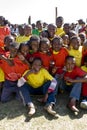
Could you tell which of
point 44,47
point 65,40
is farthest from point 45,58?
point 65,40

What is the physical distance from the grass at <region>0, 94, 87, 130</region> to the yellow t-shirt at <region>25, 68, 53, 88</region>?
43 centimetres

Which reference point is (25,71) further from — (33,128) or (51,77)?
(33,128)

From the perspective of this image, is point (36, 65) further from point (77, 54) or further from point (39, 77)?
point (77, 54)

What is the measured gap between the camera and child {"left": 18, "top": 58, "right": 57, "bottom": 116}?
6059 mm

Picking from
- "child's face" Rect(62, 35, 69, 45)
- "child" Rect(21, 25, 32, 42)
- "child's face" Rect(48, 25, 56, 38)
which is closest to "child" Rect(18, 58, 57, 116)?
"child's face" Rect(62, 35, 69, 45)

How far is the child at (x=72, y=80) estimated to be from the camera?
6.10m

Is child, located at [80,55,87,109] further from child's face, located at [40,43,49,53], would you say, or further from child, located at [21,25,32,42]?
child, located at [21,25,32,42]

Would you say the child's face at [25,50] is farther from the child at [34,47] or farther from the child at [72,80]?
the child at [72,80]

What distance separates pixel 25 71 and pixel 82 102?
132 centimetres

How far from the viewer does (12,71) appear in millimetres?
6438

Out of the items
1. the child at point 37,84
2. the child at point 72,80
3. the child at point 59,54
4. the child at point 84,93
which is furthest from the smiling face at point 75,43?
the child at point 37,84

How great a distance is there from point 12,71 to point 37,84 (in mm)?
587

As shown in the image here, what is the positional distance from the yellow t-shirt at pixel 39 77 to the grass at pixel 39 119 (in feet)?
1.41

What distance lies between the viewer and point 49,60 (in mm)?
6625
